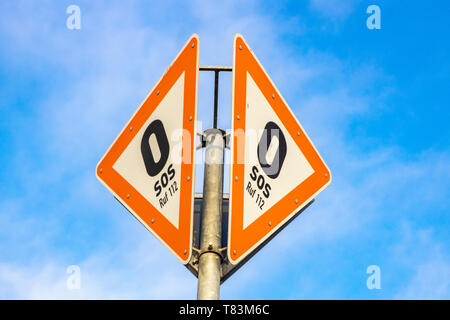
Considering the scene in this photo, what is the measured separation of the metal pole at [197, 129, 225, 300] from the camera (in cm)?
235

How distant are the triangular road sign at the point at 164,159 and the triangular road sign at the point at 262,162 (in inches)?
6.5

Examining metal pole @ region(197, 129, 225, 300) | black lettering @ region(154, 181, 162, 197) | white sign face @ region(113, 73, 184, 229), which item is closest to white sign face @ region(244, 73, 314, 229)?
metal pole @ region(197, 129, 225, 300)

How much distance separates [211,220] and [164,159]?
357 mm

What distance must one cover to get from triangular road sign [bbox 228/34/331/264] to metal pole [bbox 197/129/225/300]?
0.27 ft

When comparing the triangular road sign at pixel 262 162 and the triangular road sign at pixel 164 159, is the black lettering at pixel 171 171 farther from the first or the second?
the triangular road sign at pixel 262 162

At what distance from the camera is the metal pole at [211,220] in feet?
7.72

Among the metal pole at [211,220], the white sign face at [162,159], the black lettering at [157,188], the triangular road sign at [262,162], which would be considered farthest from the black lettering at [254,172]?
the black lettering at [157,188]

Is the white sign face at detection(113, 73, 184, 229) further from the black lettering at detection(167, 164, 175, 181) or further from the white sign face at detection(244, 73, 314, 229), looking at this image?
the white sign face at detection(244, 73, 314, 229)

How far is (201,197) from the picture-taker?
275cm

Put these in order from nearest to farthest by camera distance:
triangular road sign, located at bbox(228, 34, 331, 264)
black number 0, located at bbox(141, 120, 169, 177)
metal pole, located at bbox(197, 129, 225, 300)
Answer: metal pole, located at bbox(197, 129, 225, 300) → triangular road sign, located at bbox(228, 34, 331, 264) → black number 0, located at bbox(141, 120, 169, 177)

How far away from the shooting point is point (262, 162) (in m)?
2.68

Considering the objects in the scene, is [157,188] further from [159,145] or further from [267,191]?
[267,191]
